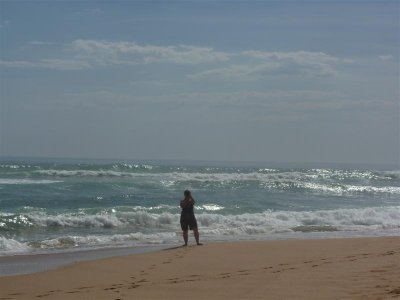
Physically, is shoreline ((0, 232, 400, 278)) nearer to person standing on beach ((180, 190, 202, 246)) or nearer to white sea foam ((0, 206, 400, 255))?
person standing on beach ((180, 190, 202, 246))

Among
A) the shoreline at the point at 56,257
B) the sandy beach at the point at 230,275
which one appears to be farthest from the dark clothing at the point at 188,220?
the sandy beach at the point at 230,275

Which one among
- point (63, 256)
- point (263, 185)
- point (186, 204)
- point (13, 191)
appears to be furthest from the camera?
point (263, 185)

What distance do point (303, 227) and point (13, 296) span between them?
1258 cm

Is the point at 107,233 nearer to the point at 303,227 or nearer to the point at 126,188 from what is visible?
the point at 303,227

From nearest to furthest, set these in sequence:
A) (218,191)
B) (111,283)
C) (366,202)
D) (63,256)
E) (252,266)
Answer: (111,283) < (252,266) < (63,256) < (366,202) < (218,191)

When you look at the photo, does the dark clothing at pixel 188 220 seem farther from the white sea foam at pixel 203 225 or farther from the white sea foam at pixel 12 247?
the white sea foam at pixel 12 247

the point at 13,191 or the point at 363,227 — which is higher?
the point at 13,191

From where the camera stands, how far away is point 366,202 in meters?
31.8

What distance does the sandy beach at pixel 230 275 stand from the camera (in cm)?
760

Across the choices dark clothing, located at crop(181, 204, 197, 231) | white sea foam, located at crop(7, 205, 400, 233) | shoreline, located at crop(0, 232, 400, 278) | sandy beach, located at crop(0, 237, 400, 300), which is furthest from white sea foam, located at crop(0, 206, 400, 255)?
sandy beach, located at crop(0, 237, 400, 300)

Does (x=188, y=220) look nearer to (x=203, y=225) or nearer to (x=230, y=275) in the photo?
(x=203, y=225)

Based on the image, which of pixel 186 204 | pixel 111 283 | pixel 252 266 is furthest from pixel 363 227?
pixel 111 283

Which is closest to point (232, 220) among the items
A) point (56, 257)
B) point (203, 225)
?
point (203, 225)

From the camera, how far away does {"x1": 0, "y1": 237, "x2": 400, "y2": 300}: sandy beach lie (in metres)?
7.60
